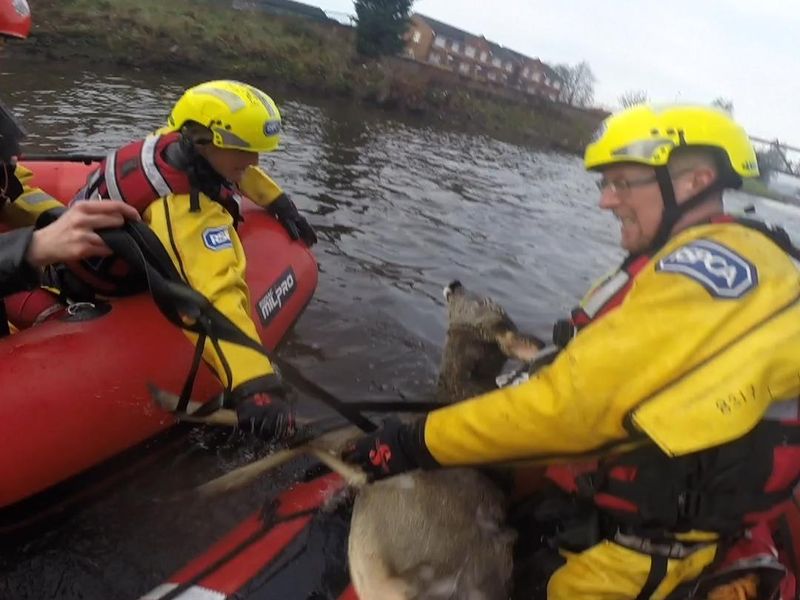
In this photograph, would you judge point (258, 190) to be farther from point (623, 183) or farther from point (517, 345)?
point (623, 183)

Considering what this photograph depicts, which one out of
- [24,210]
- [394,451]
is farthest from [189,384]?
[24,210]

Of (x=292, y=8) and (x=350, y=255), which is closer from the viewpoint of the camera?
(x=350, y=255)

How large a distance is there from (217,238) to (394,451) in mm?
1704

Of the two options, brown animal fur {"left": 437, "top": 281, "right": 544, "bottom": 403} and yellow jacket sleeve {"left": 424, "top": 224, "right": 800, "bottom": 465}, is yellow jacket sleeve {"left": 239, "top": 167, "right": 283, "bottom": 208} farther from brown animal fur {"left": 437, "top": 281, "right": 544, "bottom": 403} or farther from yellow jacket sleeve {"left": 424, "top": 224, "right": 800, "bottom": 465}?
yellow jacket sleeve {"left": 424, "top": 224, "right": 800, "bottom": 465}

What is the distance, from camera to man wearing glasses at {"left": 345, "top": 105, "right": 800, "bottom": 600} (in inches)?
82.4

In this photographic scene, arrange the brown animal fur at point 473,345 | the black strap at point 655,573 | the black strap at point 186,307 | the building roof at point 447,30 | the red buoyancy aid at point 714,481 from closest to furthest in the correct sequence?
the red buoyancy aid at point 714,481 < the black strap at point 655,573 < the black strap at point 186,307 < the brown animal fur at point 473,345 < the building roof at point 447,30

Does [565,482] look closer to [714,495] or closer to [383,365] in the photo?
[714,495]

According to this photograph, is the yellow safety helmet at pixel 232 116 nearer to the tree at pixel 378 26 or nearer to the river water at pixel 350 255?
the river water at pixel 350 255

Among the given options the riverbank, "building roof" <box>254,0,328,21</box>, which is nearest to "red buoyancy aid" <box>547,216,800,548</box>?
the riverbank

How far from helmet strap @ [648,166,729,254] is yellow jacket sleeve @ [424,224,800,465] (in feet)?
0.67

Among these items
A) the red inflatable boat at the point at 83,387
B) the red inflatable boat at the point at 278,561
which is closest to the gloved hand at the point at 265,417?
the red inflatable boat at the point at 278,561

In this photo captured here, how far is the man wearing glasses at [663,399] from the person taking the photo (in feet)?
6.86

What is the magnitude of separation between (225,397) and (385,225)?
645cm

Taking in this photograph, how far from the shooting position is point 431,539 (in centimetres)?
273
